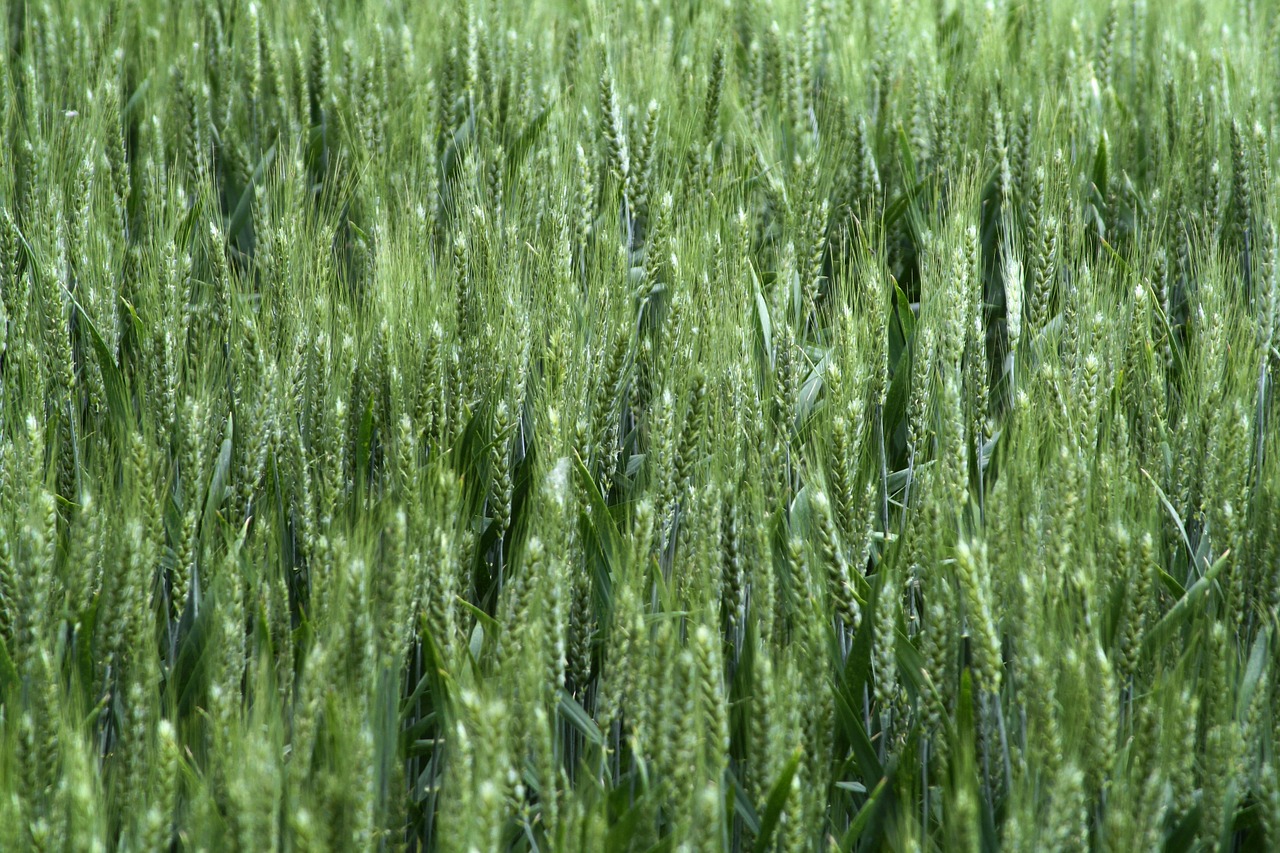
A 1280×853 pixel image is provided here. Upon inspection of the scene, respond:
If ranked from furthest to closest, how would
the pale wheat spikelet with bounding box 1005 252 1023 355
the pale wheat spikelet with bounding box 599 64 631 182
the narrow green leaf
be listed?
the pale wheat spikelet with bounding box 599 64 631 182 → the pale wheat spikelet with bounding box 1005 252 1023 355 → the narrow green leaf

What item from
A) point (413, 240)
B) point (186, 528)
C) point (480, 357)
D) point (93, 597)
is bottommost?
point (93, 597)

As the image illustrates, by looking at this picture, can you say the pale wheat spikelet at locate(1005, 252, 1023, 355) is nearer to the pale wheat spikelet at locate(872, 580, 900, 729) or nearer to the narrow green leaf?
the pale wheat spikelet at locate(872, 580, 900, 729)

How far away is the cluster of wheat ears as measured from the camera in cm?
116

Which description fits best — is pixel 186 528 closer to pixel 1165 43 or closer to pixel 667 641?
pixel 667 641

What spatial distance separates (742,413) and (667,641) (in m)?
0.56

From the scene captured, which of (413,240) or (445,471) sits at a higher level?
(413,240)

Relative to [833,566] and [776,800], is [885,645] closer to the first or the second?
[833,566]

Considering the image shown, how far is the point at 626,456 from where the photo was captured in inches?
74.5

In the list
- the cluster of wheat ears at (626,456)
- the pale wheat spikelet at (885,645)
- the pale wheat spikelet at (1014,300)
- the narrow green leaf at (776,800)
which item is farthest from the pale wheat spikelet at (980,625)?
the pale wheat spikelet at (1014,300)

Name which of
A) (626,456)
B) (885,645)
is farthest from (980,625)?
(626,456)

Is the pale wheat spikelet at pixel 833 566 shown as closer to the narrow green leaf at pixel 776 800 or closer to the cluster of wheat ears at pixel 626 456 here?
the cluster of wheat ears at pixel 626 456

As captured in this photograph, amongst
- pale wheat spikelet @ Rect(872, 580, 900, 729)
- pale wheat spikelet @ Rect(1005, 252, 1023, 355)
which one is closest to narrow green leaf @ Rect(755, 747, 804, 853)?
pale wheat spikelet @ Rect(872, 580, 900, 729)

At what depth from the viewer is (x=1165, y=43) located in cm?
284

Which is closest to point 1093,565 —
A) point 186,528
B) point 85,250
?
point 186,528
